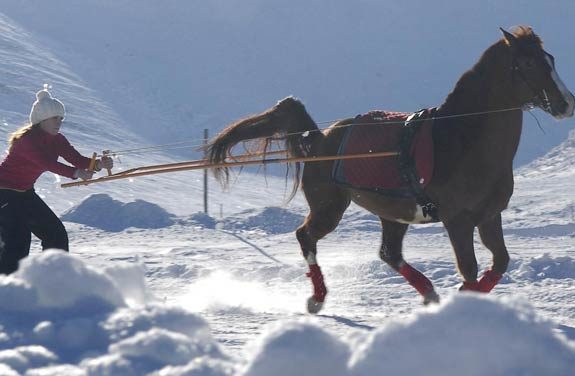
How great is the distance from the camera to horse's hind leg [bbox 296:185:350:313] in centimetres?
806

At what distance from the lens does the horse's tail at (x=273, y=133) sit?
8.33 metres

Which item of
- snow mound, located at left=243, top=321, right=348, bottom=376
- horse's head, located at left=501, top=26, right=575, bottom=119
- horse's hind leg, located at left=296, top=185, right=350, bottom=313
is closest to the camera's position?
snow mound, located at left=243, top=321, right=348, bottom=376

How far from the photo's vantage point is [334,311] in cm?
877

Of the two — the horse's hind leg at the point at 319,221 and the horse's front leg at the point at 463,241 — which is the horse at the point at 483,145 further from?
the horse's hind leg at the point at 319,221

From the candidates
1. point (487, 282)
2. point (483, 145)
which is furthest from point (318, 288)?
point (483, 145)

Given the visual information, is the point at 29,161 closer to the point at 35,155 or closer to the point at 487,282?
the point at 35,155

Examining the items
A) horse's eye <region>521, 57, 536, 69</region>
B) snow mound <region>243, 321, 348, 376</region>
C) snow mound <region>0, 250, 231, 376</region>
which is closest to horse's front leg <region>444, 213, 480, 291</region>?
horse's eye <region>521, 57, 536, 69</region>

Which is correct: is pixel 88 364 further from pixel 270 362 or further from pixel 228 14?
pixel 228 14

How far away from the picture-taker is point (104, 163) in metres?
7.16

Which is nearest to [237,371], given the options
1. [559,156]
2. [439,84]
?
[559,156]

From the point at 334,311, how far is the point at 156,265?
4.39 meters

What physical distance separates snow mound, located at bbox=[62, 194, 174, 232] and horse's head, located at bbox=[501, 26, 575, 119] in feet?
43.8

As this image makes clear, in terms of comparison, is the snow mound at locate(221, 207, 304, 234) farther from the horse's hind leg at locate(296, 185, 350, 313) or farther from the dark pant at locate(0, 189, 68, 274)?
the dark pant at locate(0, 189, 68, 274)

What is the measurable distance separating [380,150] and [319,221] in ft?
3.27
